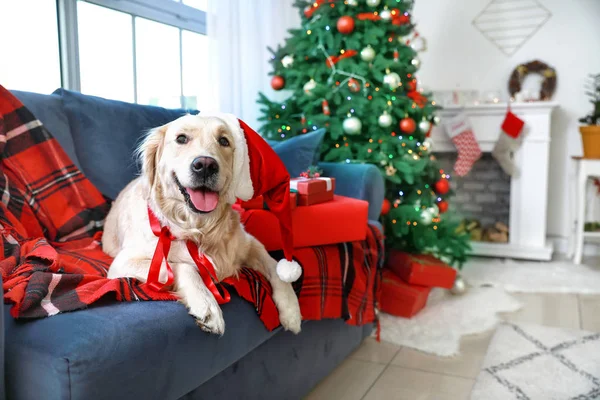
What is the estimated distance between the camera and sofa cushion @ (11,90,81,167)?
185cm

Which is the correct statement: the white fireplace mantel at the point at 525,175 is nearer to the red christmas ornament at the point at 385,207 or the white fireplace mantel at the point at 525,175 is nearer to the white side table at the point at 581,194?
the white side table at the point at 581,194

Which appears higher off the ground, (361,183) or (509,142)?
(509,142)

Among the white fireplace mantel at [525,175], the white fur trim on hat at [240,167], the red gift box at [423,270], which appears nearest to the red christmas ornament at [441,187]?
the red gift box at [423,270]

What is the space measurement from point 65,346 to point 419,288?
2.00 metres

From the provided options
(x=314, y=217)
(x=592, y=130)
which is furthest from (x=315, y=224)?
(x=592, y=130)

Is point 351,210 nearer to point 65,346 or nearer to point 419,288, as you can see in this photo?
point 419,288

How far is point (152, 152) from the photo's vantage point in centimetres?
145

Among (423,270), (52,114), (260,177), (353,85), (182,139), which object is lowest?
(423,270)

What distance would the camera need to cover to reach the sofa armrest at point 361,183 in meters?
2.32

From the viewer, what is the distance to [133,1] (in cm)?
285

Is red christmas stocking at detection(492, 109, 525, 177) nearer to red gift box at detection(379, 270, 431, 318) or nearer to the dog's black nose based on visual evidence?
red gift box at detection(379, 270, 431, 318)

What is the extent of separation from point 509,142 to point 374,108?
64.3 inches

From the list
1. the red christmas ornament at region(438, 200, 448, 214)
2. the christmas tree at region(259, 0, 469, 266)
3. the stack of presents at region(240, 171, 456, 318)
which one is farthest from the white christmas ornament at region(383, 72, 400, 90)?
the stack of presents at region(240, 171, 456, 318)

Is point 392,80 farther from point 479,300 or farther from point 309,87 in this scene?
point 479,300
